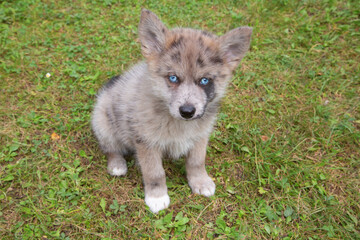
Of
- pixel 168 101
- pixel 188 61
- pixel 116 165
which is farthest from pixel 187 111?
pixel 116 165

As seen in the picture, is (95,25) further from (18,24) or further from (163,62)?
(163,62)

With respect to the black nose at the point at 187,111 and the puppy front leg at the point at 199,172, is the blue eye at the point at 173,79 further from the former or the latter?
the puppy front leg at the point at 199,172

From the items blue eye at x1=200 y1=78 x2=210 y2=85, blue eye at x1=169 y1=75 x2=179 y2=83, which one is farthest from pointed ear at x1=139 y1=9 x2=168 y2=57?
blue eye at x1=200 y1=78 x2=210 y2=85

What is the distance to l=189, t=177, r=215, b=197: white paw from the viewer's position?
299 cm

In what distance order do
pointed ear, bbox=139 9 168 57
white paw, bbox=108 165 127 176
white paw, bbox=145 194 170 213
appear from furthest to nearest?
white paw, bbox=108 165 127 176 → white paw, bbox=145 194 170 213 → pointed ear, bbox=139 9 168 57

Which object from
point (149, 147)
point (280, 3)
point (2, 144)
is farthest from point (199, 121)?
point (280, 3)

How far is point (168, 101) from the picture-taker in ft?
7.81

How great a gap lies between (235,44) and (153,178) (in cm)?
151

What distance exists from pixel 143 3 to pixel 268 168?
12.7 ft

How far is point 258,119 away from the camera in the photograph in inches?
146

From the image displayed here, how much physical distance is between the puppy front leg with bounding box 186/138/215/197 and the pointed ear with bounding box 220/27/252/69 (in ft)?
2.87

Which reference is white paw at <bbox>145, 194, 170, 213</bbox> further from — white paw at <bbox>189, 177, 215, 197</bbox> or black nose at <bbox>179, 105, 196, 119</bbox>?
black nose at <bbox>179, 105, 196, 119</bbox>

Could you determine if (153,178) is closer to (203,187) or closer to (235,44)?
(203,187)

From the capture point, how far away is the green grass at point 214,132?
2.77 metres
